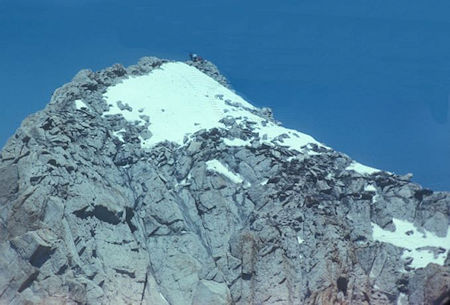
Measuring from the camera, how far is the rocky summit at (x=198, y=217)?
59.0 metres

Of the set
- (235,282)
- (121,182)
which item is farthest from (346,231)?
(121,182)

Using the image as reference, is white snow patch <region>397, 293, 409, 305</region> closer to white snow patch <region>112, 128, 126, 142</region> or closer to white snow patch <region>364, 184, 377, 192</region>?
white snow patch <region>364, 184, 377, 192</region>

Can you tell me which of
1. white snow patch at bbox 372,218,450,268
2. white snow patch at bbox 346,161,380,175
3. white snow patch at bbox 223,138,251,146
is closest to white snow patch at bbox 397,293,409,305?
white snow patch at bbox 372,218,450,268

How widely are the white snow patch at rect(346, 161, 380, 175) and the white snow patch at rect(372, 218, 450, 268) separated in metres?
7.11

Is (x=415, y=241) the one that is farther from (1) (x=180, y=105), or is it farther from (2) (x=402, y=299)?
(1) (x=180, y=105)

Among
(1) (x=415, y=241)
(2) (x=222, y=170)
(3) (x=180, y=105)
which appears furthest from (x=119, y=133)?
(1) (x=415, y=241)

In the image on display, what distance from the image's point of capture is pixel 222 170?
71812 mm

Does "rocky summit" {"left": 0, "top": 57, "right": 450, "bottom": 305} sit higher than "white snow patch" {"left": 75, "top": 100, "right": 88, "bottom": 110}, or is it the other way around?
"white snow patch" {"left": 75, "top": 100, "right": 88, "bottom": 110}

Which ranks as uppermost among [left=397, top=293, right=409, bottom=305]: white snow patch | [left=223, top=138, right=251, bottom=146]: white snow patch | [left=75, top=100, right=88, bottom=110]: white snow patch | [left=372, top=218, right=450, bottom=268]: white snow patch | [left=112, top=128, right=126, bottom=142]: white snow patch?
[left=223, top=138, right=251, bottom=146]: white snow patch

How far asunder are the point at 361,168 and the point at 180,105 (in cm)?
2084

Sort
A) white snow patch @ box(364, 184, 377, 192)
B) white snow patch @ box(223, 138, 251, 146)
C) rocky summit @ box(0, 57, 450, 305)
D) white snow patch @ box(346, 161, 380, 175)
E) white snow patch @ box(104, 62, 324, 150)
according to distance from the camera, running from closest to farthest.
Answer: rocky summit @ box(0, 57, 450, 305)
white snow patch @ box(364, 184, 377, 192)
white snow patch @ box(223, 138, 251, 146)
white snow patch @ box(346, 161, 380, 175)
white snow patch @ box(104, 62, 324, 150)

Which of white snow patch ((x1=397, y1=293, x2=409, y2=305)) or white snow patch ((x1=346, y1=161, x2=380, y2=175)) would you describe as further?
white snow patch ((x1=346, y1=161, x2=380, y2=175))

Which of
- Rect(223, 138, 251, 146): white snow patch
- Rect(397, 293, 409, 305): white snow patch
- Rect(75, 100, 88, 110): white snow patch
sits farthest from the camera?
Rect(75, 100, 88, 110): white snow patch

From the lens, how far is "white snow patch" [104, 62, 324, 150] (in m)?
80.1
